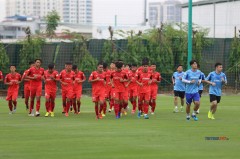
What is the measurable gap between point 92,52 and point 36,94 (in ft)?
55.7

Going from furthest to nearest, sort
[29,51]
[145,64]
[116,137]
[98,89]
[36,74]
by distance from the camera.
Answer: [29,51] → [36,74] → [145,64] → [98,89] → [116,137]

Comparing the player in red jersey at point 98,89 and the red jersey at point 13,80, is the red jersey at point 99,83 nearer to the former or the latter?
the player in red jersey at point 98,89

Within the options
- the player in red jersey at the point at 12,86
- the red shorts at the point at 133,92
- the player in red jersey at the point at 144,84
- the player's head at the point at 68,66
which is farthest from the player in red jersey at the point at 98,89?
the player in red jersey at the point at 12,86

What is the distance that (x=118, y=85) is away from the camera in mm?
24688

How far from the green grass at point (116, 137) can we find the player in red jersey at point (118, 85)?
2.05 ft

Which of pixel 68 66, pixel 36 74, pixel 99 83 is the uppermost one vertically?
pixel 68 66

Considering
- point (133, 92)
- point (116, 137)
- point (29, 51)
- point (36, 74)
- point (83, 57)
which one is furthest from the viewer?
→ point (83, 57)

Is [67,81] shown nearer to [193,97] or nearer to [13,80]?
[13,80]

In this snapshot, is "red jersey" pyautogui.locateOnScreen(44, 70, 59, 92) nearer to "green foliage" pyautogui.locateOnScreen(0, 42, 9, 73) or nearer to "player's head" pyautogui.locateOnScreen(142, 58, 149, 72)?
"player's head" pyautogui.locateOnScreen(142, 58, 149, 72)

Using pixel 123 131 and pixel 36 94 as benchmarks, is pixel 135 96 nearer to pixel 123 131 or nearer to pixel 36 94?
pixel 36 94

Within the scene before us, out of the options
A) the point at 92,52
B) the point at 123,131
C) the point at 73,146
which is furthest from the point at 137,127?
the point at 92,52

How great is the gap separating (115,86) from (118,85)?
4.8 inches

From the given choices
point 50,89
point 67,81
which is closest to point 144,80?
point 67,81

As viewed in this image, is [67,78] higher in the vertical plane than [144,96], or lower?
higher
